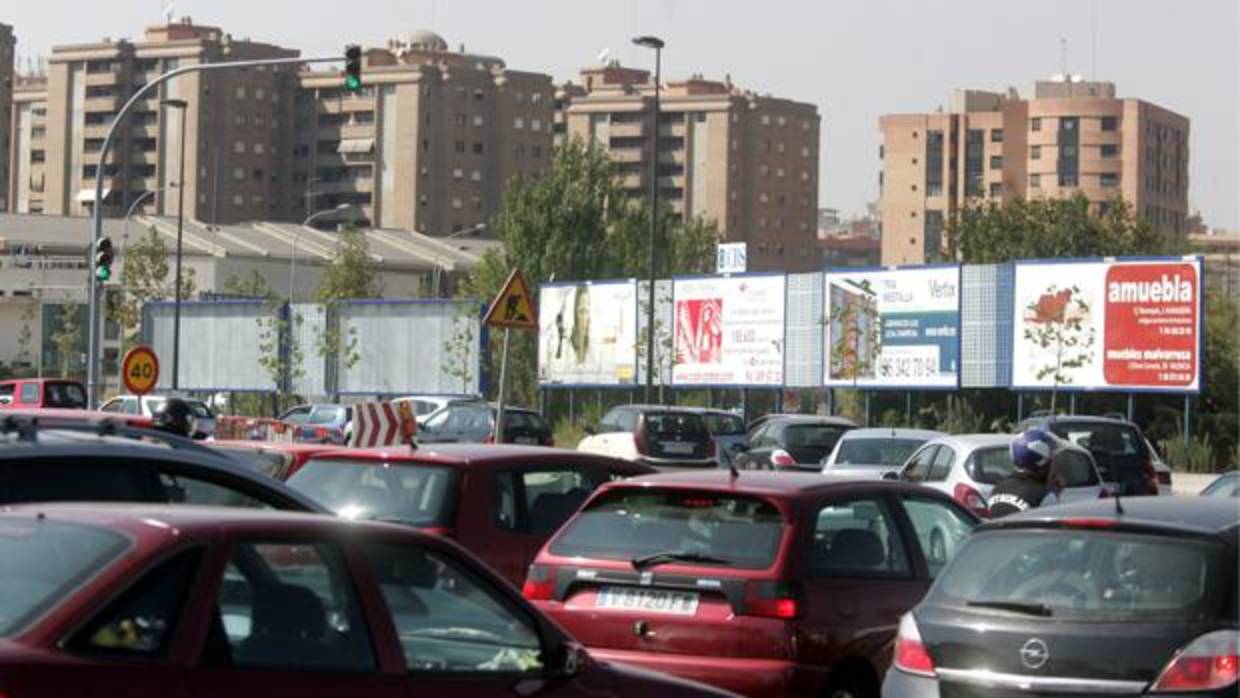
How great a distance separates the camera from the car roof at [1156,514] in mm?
8570

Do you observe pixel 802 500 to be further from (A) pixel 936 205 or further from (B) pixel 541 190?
(A) pixel 936 205

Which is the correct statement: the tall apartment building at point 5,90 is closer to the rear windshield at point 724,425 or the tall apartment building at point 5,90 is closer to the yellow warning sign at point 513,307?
the rear windshield at point 724,425

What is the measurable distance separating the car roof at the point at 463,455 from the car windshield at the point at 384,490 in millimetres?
39

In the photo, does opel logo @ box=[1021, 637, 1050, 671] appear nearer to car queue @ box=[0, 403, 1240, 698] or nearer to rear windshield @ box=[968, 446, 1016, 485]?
car queue @ box=[0, 403, 1240, 698]

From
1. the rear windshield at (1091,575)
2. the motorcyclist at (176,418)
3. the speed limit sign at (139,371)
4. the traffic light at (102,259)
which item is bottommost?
the rear windshield at (1091,575)

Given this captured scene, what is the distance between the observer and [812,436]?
1380 inches

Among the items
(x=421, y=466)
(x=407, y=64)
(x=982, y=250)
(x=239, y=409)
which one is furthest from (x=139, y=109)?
(x=421, y=466)

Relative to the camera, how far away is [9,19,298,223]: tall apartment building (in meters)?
156

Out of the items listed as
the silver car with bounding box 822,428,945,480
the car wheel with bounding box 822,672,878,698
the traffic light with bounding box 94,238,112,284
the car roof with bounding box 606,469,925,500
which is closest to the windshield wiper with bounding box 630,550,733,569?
the car roof with bounding box 606,469,925,500

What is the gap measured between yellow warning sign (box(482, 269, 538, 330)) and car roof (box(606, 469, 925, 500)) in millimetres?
10735

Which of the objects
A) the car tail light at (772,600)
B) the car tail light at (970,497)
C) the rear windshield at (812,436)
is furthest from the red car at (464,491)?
the rear windshield at (812,436)

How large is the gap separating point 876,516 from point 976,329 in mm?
46841

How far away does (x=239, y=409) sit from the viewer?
7331cm

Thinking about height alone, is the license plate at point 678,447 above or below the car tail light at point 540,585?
below
